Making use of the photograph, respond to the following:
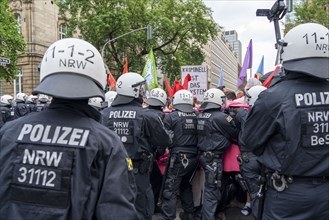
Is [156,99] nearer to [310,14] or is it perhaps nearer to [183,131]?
[183,131]

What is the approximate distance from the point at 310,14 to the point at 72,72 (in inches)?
1360

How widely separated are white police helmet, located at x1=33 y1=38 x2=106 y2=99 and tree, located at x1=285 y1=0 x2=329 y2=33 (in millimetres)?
32169

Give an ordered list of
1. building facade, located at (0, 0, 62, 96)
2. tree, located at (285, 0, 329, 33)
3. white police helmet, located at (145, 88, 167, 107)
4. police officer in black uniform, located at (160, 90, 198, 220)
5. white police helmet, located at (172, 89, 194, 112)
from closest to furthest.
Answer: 1. police officer in black uniform, located at (160, 90, 198, 220)
2. white police helmet, located at (172, 89, 194, 112)
3. white police helmet, located at (145, 88, 167, 107)
4. tree, located at (285, 0, 329, 33)
5. building facade, located at (0, 0, 62, 96)

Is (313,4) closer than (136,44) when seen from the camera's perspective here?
No

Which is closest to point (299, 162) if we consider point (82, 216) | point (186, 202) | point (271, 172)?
point (271, 172)

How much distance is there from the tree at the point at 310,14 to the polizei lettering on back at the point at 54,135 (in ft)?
106

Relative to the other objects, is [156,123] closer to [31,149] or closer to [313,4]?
[31,149]

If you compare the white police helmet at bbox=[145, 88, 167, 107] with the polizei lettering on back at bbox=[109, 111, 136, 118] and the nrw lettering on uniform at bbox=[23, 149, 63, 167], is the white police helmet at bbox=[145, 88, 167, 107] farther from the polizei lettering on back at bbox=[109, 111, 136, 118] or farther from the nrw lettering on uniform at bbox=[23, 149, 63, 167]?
the nrw lettering on uniform at bbox=[23, 149, 63, 167]

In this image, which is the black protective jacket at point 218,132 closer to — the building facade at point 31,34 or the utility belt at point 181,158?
the utility belt at point 181,158

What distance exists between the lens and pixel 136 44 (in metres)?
30.5

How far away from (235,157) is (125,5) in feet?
83.7

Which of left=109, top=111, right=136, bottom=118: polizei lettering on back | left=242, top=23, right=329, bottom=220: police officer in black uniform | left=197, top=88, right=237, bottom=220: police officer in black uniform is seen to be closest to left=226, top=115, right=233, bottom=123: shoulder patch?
left=197, top=88, right=237, bottom=220: police officer in black uniform

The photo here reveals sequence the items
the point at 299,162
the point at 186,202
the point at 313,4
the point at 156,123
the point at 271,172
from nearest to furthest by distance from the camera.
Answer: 1. the point at 299,162
2. the point at 271,172
3. the point at 156,123
4. the point at 186,202
5. the point at 313,4

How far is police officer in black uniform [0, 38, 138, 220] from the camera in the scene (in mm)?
1993
